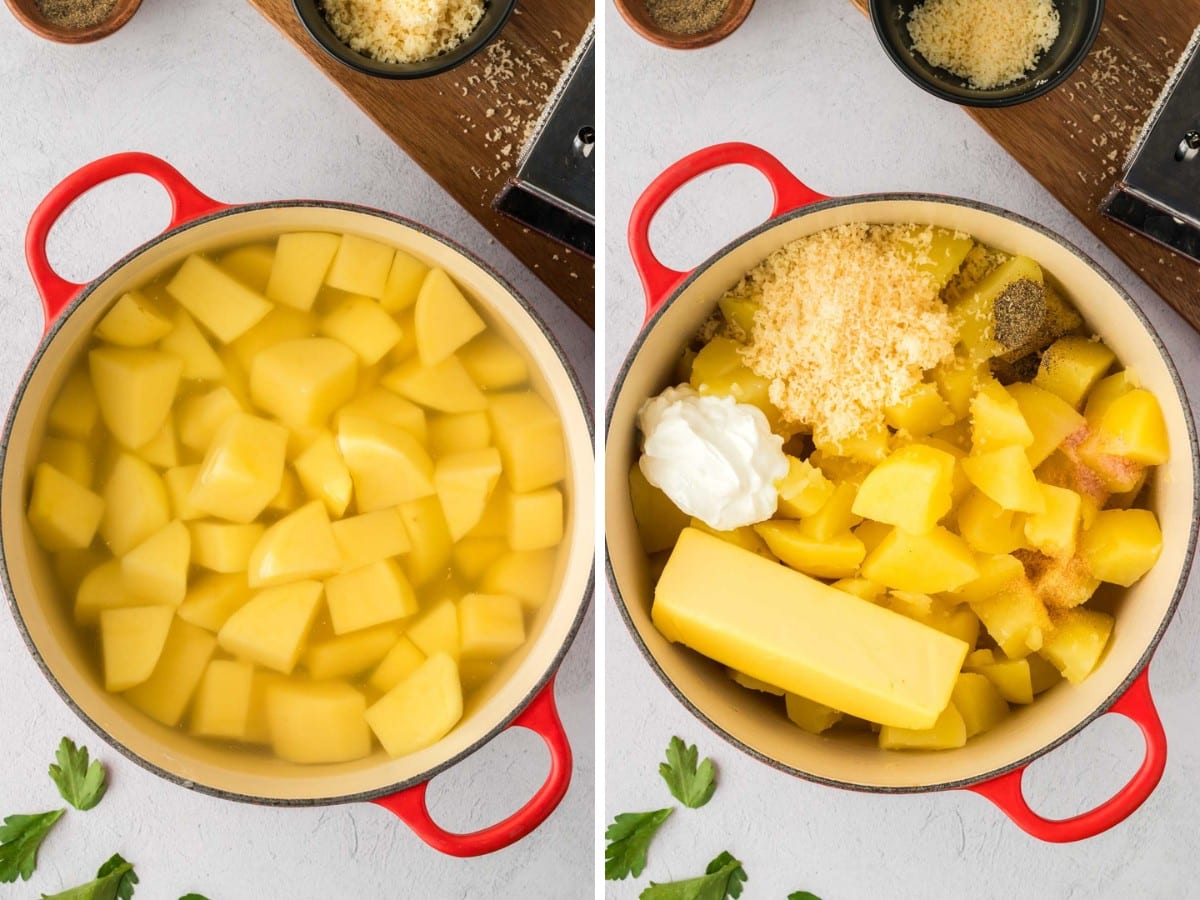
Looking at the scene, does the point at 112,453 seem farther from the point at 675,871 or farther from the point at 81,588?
the point at 675,871

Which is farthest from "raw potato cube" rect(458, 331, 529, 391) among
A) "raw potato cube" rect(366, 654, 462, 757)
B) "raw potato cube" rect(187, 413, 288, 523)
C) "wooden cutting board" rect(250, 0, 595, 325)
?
"raw potato cube" rect(366, 654, 462, 757)

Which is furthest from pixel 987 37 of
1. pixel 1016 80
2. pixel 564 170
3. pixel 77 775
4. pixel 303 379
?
pixel 77 775

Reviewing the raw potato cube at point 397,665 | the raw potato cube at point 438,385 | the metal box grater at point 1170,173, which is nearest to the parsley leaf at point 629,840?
the raw potato cube at point 397,665

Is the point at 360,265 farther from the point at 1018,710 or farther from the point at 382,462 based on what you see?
the point at 1018,710

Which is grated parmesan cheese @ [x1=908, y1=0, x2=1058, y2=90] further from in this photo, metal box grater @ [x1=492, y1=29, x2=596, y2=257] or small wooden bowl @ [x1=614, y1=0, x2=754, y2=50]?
metal box grater @ [x1=492, y1=29, x2=596, y2=257]

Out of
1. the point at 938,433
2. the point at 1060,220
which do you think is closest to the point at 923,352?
the point at 938,433

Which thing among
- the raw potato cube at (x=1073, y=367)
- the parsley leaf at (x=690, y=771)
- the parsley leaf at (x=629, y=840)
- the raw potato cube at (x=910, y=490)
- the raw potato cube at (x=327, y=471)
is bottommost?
the parsley leaf at (x=629, y=840)

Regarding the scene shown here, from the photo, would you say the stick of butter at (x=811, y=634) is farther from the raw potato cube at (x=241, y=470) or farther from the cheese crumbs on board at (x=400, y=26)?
the cheese crumbs on board at (x=400, y=26)
